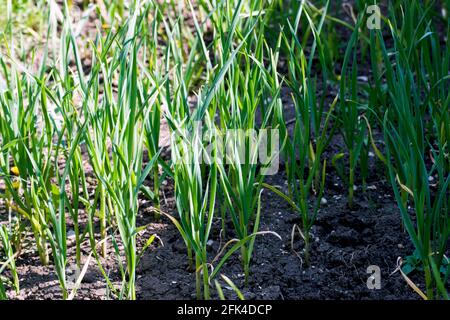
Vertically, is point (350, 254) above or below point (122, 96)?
below

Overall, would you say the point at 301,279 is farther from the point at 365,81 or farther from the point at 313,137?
the point at 365,81

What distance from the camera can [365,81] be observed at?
3.15 meters

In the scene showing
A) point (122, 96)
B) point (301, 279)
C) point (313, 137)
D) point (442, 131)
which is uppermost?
point (122, 96)

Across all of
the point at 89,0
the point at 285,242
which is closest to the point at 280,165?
the point at 285,242

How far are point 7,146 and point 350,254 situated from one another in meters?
A: 1.00

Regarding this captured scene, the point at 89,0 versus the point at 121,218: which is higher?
the point at 89,0

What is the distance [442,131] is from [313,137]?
0.66 m

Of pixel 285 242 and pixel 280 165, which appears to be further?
pixel 280 165

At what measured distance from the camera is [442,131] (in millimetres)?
2215

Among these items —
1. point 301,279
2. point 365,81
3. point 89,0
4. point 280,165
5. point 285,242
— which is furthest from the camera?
point 89,0
